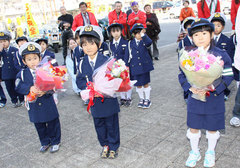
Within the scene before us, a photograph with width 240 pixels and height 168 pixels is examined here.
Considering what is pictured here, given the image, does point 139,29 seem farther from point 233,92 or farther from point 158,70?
point 158,70

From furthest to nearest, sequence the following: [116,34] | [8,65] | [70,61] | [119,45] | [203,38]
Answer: [70,61] → [8,65] → [119,45] → [116,34] → [203,38]

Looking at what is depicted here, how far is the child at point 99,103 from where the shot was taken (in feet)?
10.3

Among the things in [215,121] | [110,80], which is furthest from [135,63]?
[215,121]

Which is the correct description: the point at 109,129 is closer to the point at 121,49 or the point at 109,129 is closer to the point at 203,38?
the point at 203,38

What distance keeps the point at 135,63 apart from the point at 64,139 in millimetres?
2121

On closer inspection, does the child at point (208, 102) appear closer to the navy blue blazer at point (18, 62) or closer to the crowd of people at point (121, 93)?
the crowd of people at point (121, 93)

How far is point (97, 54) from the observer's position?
3230 millimetres

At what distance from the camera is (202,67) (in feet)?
7.91

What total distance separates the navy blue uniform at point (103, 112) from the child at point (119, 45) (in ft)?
6.25

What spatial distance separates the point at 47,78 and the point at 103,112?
925mm

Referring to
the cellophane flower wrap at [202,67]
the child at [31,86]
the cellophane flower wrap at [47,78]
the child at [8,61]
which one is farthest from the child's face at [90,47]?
the child at [8,61]

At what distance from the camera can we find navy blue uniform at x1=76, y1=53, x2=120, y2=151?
3.15 meters

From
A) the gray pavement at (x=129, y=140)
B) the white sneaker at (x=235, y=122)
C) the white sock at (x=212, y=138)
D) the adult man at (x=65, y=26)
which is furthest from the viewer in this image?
the adult man at (x=65, y=26)

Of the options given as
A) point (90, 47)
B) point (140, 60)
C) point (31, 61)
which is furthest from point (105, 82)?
point (140, 60)
